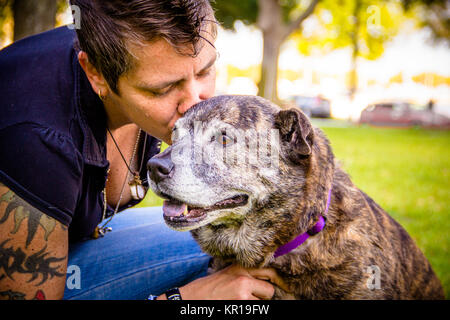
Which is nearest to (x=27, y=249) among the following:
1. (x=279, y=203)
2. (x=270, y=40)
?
(x=279, y=203)

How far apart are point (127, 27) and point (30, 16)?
Answer: 3788 mm

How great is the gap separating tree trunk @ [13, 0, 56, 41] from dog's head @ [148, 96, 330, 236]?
3.72 meters

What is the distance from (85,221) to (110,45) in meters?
1.08

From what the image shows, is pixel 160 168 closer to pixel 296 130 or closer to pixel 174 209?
pixel 174 209

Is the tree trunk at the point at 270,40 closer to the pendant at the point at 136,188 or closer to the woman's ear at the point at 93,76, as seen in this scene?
the pendant at the point at 136,188

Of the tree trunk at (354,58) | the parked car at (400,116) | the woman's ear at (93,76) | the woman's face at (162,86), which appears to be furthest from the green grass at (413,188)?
the tree trunk at (354,58)

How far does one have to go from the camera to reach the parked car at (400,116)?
23531 millimetres

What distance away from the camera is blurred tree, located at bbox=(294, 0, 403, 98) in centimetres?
2403

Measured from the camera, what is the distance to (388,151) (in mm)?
11461

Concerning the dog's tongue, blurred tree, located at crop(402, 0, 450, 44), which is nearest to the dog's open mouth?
the dog's tongue

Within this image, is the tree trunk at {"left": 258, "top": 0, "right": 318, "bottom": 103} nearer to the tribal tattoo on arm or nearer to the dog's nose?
the dog's nose

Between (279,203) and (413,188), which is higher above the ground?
(279,203)

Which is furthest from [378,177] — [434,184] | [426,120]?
[426,120]

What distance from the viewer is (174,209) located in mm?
2004
